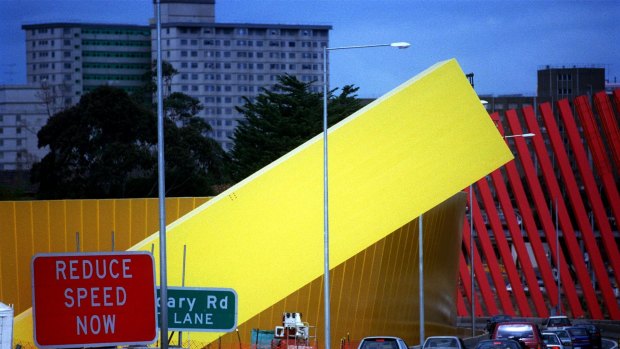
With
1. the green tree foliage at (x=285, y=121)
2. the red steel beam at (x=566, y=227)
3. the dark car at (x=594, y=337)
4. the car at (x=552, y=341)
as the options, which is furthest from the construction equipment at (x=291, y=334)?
the green tree foliage at (x=285, y=121)

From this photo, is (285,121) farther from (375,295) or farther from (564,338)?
(375,295)

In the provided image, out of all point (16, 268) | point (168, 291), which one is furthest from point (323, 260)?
point (168, 291)

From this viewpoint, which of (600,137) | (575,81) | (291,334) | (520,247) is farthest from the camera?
(575,81)

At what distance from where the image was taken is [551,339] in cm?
3588

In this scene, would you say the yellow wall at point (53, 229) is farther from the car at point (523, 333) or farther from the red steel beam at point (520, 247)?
the red steel beam at point (520, 247)

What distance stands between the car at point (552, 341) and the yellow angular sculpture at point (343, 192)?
4.81 meters

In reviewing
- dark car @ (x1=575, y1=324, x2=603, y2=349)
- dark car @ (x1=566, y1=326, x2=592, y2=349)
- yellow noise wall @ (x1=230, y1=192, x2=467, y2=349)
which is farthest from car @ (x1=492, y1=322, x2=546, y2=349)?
dark car @ (x1=575, y1=324, x2=603, y2=349)

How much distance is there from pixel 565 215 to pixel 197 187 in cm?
2205

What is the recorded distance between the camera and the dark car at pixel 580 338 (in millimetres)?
43031

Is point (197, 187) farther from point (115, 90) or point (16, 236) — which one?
point (16, 236)

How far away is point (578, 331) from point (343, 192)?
12522mm

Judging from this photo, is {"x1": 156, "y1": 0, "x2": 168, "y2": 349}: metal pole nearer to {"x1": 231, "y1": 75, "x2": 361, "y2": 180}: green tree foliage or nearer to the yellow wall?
the yellow wall

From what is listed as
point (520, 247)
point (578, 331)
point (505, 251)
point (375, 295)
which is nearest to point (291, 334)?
point (375, 295)

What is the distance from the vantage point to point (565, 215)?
69250mm
